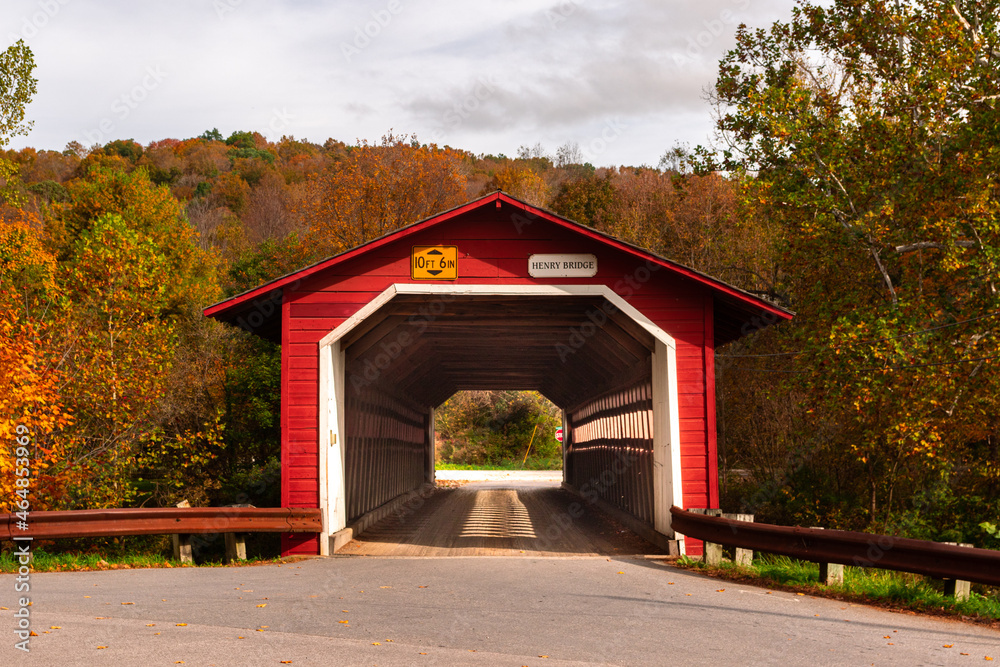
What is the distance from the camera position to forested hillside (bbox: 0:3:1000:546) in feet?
41.0

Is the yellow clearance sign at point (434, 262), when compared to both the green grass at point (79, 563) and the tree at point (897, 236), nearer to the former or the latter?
the green grass at point (79, 563)

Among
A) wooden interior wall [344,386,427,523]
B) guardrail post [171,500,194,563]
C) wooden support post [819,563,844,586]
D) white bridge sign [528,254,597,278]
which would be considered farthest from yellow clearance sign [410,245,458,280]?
wooden support post [819,563,844,586]

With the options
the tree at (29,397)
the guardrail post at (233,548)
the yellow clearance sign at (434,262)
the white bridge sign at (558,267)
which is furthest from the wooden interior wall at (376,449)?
the tree at (29,397)

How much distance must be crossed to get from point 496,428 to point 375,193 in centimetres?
1882

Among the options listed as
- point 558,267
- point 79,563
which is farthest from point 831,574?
point 79,563

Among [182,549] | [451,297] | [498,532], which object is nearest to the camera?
[182,549]

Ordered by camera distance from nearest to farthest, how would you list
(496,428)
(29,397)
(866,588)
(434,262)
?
(866,588) → (29,397) → (434,262) → (496,428)

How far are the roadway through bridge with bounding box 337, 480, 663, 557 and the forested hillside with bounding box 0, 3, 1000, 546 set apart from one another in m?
3.51

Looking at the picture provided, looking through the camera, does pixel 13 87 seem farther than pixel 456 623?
Yes

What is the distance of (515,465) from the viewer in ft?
153

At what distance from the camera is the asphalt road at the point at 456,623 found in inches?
195

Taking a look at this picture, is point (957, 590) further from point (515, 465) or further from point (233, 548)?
point (515, 465)

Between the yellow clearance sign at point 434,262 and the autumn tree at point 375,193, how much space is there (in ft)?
70.0

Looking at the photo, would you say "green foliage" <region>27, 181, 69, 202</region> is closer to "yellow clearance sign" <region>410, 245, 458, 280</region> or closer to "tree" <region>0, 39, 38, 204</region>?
"tree" <region>0, 39, 38, 204</region>
